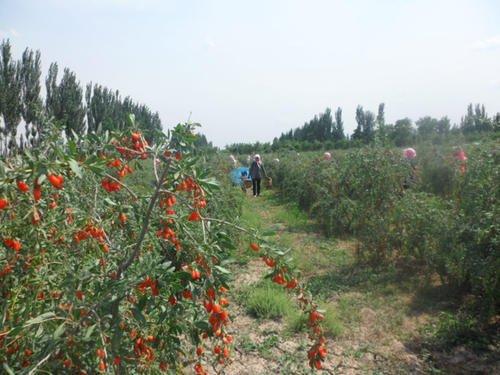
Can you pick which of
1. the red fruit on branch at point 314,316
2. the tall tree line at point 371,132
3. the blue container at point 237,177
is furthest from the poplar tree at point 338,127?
the red fruit on branch at point 314,316

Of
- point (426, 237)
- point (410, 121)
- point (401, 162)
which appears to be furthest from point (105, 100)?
point (426, 237)

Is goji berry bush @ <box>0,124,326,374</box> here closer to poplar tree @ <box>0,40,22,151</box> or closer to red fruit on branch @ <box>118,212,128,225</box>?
red fruit on branch @ <box>118,212,128,225</box>

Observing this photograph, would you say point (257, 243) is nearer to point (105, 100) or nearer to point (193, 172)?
point (193, 172)

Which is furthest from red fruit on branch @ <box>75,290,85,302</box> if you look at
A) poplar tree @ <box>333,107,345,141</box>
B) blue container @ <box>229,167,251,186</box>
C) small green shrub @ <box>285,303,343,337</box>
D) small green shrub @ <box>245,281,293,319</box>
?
poplar tree @ <box>333,107,345,141</box>

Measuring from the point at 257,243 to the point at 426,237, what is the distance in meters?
3.65

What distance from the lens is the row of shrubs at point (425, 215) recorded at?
3503 mm

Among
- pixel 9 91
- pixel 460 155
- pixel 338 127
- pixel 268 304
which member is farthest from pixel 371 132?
pixel 338 127

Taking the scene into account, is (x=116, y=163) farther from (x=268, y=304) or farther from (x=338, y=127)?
(x=338, y=127)

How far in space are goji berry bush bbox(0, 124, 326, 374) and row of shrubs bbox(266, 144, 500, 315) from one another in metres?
2.46

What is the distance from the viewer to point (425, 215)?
464 cm

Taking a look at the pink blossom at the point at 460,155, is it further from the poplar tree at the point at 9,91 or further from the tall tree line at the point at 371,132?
the poplar tree at the point at 9,91

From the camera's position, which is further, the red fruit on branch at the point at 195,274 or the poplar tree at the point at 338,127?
the poplar tree at the point at 338,127

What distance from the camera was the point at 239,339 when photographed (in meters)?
3.39

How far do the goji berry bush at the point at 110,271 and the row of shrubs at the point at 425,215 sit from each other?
8.06 ft
